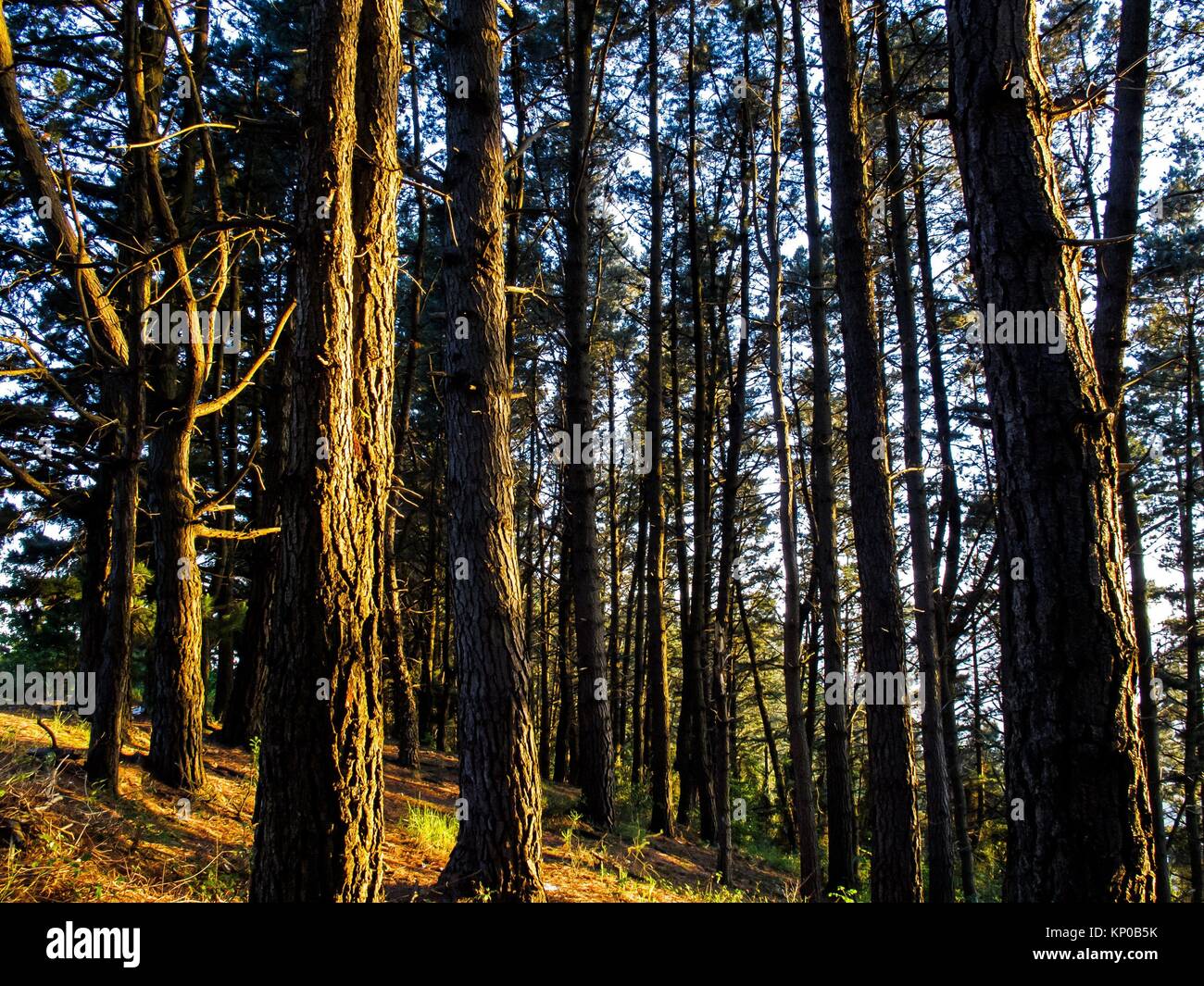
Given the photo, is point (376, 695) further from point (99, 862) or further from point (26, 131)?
point (26, 131)

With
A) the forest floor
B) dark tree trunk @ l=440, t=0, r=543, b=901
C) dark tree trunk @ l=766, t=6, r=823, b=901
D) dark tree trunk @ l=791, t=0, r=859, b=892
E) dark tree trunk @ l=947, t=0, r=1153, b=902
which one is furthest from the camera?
dark tree trunk @ l=791, t=0, r=859, b=892

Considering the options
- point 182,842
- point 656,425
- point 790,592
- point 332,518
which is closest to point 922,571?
point 790,592

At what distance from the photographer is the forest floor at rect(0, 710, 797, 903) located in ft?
14.2

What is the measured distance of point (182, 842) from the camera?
560 cm

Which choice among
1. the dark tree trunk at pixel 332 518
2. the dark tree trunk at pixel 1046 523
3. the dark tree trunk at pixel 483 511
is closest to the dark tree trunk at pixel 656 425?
the dark tree trunk at pixel 483 511

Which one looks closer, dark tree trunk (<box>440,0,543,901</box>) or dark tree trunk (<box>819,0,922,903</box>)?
dark tree trunk (<box>440,0,543,901</box>)

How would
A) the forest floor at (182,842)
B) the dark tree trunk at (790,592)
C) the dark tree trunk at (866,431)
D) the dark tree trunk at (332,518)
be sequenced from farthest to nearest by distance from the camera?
the dark tree trunk at (790,592), the dark tree trunk at (866,431), the forest floor at (182,842), the dark tree trunk at (332,518)

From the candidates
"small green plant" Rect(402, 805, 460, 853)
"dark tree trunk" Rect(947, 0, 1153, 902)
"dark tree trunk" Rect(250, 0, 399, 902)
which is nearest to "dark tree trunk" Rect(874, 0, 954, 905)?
"dark tree trunk" Rect(947, 0, 1153, 902)

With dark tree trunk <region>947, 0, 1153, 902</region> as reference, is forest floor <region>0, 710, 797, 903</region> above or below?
below

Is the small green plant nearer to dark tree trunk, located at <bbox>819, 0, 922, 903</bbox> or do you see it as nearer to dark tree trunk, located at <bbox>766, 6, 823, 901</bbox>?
dark tree trunk, located at <bbox>766, 6, 823, 901</bbox>

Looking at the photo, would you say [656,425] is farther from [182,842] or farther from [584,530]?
[182,842]

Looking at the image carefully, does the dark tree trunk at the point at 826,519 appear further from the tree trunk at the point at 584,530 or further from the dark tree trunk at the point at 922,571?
the tree trunk at the point at 584,530

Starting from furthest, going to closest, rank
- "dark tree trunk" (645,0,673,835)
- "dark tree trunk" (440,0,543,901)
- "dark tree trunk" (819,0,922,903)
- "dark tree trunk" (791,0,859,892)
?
"dark tree trunk" (645,0,673,835), "dark tree trunk" (791,0,859,892), "dark tree trunk" (819,0,922,903), "dark tree trunk" (440,0,543,901)

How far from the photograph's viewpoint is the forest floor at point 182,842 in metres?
4.33
